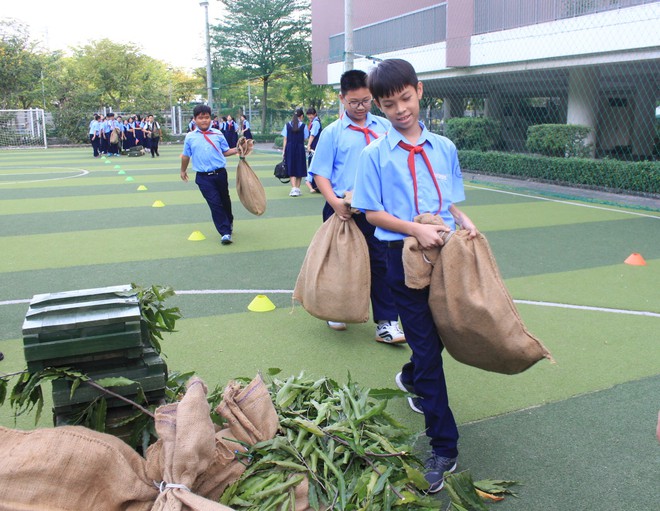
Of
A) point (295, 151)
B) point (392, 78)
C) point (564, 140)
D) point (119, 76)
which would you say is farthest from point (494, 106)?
point (119, 76)

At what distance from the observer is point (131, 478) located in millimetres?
2334

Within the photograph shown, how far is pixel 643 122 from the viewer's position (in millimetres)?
20938

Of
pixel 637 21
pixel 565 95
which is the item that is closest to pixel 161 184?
pixel 637 21

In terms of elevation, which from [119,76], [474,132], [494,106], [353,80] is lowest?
[474,132]

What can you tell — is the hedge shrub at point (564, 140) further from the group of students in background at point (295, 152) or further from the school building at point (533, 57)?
the group of students in background at point (295, 152)

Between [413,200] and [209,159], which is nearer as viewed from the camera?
[413,200]

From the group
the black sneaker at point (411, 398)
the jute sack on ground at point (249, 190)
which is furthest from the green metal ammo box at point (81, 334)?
the jute sack on ground at point (249, 190)

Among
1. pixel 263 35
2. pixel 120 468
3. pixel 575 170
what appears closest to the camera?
pixel 120 468

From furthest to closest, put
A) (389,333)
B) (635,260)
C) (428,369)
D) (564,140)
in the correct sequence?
(564,140) → (635,260) → (389,333) → (428,369)

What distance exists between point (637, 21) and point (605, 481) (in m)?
13.6

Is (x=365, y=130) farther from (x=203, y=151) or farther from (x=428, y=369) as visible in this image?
(x=203, y=151)

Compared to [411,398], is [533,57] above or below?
above

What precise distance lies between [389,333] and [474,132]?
1570 cm

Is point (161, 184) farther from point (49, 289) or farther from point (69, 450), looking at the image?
point (69, 450)
